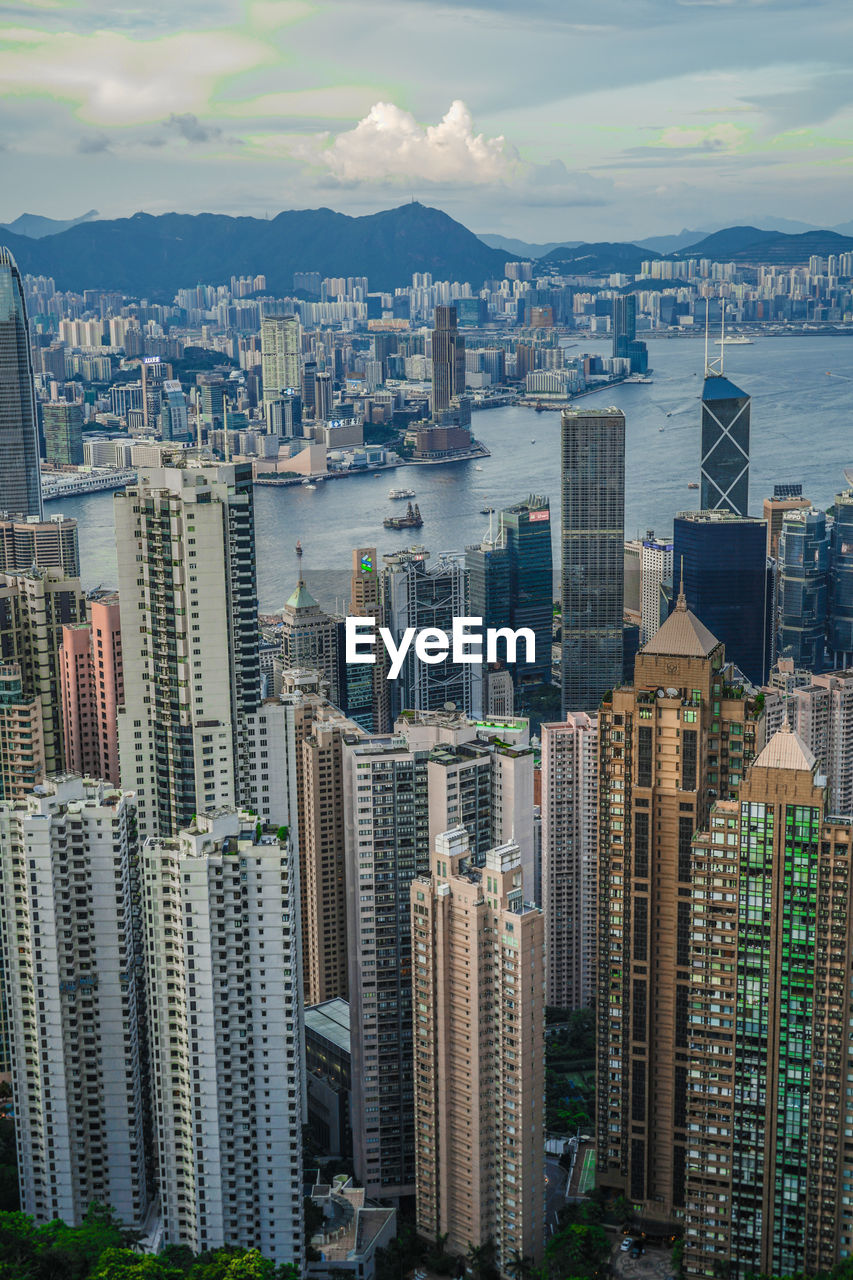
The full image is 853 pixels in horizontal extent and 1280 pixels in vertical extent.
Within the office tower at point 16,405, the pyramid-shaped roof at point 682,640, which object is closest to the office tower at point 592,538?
the office tower at point 16,405

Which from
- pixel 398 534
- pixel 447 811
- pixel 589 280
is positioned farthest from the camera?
pixel 589 280

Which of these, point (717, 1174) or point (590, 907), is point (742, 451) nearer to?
point (590, 907)

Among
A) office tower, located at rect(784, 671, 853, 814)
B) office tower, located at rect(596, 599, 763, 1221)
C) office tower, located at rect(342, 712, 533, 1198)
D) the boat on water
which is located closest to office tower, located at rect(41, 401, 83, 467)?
the boat on water

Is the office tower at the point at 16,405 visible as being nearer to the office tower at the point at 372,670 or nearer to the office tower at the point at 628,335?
the office tower at the point at 372,670

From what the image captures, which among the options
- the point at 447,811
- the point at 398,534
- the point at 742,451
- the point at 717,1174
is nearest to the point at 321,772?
the point at 447,811

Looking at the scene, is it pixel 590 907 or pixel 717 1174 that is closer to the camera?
pixel 717 1174

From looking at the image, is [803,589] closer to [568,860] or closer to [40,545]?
[40,545]

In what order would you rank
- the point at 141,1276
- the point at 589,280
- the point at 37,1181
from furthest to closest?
the point at 589,280
the point at 37,1181
the point at 141,1276

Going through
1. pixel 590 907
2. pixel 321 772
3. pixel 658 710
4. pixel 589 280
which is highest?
pixel 589 280
